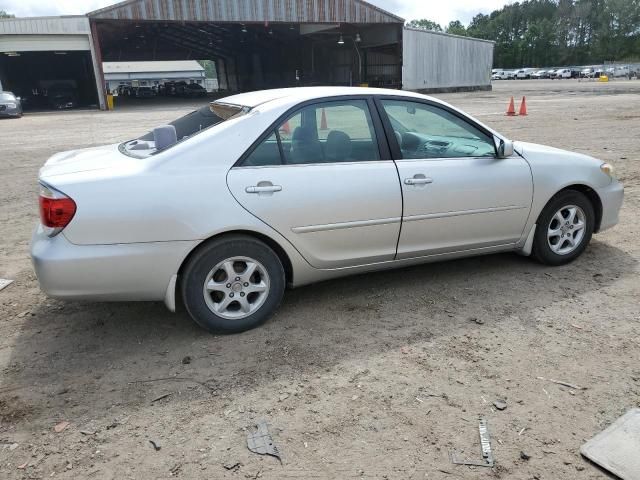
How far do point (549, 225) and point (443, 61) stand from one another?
3729cm

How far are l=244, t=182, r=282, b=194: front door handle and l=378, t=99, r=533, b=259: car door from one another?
3.13ft

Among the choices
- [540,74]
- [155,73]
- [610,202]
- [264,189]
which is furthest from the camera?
[155,73]

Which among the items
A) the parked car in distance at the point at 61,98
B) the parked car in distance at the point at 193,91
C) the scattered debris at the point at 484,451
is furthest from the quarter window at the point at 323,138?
the parked car in distance at the point at 193,91

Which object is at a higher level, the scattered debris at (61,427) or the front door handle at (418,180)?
the front door handle at (418,180)

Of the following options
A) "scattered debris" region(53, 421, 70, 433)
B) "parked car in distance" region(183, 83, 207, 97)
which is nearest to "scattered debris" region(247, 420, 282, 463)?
"scattered debris" region(53, 421, 70, 433)

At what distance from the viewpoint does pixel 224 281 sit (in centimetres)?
344

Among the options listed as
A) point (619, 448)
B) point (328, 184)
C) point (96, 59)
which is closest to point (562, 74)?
point (96, 59)

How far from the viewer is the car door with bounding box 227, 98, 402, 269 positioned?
3.42 m

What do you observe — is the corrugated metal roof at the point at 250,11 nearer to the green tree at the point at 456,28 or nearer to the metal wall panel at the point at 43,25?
the metal wall panel at the point at 43,25

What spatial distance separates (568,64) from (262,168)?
354 feet

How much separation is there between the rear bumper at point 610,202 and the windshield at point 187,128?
3190 mm

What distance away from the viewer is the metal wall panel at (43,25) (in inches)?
1177

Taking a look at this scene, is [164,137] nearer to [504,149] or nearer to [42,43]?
[504,149]

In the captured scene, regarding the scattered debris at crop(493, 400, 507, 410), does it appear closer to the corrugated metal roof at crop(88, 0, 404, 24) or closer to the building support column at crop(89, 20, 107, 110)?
the corrugated metal roof at crop(88, 0, 404, 24)
